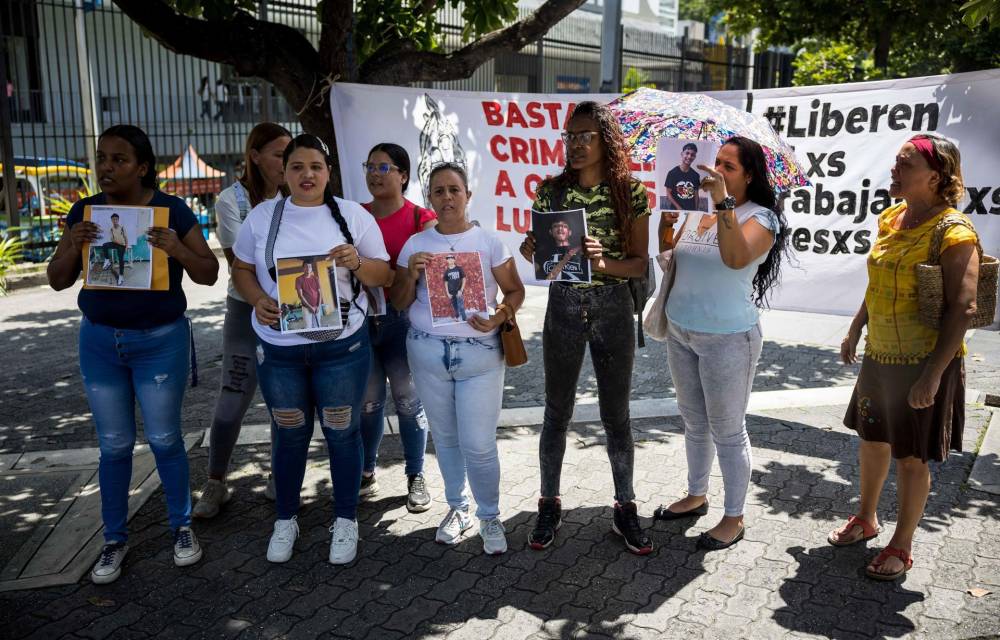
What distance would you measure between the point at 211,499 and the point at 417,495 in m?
1.06

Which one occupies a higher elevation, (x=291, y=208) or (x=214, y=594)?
(x=291, y=208)

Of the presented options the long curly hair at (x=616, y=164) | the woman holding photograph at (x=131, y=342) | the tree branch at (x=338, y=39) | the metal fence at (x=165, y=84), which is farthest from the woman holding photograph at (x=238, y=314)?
the metal fence at (x=165, y=84)

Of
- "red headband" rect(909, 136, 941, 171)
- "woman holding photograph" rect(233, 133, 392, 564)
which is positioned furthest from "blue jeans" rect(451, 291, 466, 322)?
"red headband" rect(909, 136, 941, 171)

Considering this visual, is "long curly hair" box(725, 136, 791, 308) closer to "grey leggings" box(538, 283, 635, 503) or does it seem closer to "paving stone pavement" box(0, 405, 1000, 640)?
"grey leggings" box(538, 283, 635, 503)

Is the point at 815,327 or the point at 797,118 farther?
the point at 815,327

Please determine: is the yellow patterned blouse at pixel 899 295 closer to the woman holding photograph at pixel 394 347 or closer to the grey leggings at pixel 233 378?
the woman holding photograph at pixel 394 347

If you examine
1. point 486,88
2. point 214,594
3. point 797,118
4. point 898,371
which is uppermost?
point 486,88

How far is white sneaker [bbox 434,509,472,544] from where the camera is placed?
4273mm

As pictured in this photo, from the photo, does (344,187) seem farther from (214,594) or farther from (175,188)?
Answer: (175,188)

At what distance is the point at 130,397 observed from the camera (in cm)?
399

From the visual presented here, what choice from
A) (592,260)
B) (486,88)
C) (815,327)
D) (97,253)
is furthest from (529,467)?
(486,88)

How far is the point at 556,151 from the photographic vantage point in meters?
6.02

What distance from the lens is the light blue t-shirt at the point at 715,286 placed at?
13.0 ft

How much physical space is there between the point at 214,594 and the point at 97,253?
5.11ft
